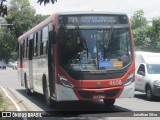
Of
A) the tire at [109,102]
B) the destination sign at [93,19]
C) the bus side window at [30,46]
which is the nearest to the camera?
the destination sign at [93,19]

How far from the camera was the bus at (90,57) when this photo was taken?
13.2 metres

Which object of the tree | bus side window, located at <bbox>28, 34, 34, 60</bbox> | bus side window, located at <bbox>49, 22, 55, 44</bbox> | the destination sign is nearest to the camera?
bus side window, located at <bbox>49, 22, 55, 44</bbox>

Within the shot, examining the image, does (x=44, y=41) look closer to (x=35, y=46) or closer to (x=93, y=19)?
(x=35, y=46)

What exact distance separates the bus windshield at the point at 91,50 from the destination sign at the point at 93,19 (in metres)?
0.26

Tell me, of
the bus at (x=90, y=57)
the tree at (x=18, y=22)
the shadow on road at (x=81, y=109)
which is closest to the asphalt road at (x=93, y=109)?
the shadow on road at (x=81, y=109)

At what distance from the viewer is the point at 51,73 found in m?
14.2

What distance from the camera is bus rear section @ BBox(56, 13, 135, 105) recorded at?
519 inches

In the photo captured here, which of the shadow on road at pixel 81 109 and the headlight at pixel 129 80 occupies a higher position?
the headlight at pixel 129 80

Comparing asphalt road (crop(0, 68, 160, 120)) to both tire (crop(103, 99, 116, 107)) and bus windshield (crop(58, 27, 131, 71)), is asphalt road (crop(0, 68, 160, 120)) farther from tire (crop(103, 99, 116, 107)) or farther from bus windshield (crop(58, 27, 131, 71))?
bus windshield (crop(58, 27, 131, 71))

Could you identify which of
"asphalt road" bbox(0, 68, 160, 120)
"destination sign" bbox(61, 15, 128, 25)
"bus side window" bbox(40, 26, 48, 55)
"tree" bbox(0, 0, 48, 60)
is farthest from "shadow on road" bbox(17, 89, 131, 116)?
"tree" bbox(0, 0, 48, 60)

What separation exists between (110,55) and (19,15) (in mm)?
73359

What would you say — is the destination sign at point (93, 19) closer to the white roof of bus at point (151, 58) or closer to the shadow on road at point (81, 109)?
the shadow on road at point (81, 109)

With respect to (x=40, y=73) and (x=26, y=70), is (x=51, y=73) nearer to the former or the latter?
(x=40, y=73)

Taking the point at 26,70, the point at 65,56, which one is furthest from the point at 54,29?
the point at 26,70
